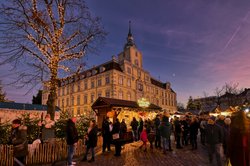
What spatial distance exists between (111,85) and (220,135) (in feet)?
124

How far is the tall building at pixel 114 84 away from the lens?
45.6 meters

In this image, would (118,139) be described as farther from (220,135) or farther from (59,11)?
(59,11)

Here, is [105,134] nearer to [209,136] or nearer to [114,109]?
[209,136]

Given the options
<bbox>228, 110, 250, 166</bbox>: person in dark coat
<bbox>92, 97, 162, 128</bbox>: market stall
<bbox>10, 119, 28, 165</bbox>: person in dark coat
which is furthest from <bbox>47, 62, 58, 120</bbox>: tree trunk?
<bbox>228, 110, 250, 166</bbox>: person in dark coat

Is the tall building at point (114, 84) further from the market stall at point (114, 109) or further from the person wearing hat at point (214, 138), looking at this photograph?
the person wearing hat at point (214, 138)

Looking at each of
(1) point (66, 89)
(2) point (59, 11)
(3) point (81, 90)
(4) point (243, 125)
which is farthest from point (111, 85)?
(4) point (243, 125)

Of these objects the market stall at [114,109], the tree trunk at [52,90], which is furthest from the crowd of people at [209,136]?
the market stall at [114,109]

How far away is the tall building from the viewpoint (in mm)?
45594

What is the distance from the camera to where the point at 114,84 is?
1743 inches

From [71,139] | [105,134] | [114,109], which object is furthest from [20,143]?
[114,109]

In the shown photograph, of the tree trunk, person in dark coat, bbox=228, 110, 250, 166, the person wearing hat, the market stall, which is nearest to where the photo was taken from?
person in dark coat, bbox=228, 110, 250, 166

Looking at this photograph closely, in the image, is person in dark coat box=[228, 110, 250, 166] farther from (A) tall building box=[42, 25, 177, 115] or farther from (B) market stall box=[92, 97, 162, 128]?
(A) tall building box=[42, 25, 177, 115]

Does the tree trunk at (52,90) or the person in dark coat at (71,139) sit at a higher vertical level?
the tree trunk at (52,90)

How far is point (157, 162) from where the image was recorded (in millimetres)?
9039
